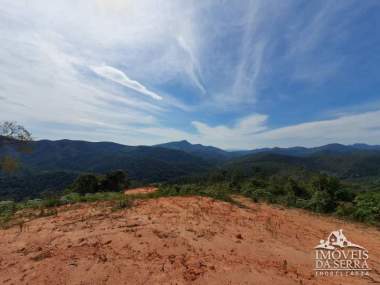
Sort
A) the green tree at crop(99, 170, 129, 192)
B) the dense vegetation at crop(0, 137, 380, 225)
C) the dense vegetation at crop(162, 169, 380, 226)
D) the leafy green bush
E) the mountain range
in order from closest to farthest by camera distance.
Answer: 1. the leafy green bush
2. the dense vegetation at crop(162, 169, 380, 226)
3. the dense vegetation at crop(0, 137, 380, 225)
4. the green tree at crop(99, 170, 129, 192)
5. the mountain range

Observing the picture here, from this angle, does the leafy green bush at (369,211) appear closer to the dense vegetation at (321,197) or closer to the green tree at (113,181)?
the dense vegetation at (321,197)

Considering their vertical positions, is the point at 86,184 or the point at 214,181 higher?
the point at 214,181

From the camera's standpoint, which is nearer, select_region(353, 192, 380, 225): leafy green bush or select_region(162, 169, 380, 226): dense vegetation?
select_region(353, 192, 380, 225): leafy green bush

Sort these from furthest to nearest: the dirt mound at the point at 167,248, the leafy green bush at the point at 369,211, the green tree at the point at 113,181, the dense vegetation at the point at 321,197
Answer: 1. the green tree at the point at 113,181
2. the dense vegetation at the point at 321,197
3. the leafy green bush at the point at 369,211
4. the dirt mound at the point at 167,248

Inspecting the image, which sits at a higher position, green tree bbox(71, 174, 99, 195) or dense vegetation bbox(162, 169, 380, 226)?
dense vegetation bbox(162, 169, 380, 226)

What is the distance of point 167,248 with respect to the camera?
19.1 feet

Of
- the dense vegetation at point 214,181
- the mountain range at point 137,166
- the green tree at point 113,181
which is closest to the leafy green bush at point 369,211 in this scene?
the dense vegetation at point 214,181

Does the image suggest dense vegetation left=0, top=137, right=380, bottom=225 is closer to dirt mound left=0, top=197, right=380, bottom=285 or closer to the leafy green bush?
the leafy green bush

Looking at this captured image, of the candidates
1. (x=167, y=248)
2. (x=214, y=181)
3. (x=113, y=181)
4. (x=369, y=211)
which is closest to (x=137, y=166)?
(x=214, y=181)

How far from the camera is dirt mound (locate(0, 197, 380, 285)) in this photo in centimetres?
467

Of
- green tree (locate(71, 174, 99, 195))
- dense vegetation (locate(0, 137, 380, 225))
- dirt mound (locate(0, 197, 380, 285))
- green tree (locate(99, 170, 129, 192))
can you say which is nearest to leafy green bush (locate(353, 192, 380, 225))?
dense vegetation (locate(0, 137, 380, 225))

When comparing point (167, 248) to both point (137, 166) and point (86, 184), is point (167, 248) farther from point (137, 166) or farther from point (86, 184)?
point (137, 166)

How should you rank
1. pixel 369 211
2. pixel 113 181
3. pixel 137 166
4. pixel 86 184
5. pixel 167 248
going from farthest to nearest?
pixel 137 166, pixel 113 181, pixel 86 184, pixel 369 211, pixel 167 248

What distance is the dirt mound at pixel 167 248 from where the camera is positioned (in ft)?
15.3
